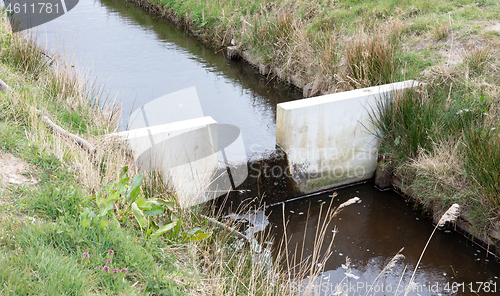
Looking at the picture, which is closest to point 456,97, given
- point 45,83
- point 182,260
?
point 182,260

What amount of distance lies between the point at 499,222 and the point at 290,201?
201cm

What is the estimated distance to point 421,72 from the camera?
5.28m

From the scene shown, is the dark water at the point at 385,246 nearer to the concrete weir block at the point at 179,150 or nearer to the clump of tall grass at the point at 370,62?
the concrete weir block at the point at 179,150

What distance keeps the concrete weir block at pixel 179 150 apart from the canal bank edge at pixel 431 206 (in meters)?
2.02

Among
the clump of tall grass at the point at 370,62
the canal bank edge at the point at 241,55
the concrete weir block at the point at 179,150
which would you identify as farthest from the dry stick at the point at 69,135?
the canal bank edge at the point at 241,55

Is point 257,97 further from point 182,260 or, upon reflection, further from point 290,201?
point 182,260

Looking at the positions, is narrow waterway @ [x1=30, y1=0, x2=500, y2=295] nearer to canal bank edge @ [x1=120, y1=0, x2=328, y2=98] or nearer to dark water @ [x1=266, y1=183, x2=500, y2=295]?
dark water @ [x1=266, y1=183, x2=500, y2=295]

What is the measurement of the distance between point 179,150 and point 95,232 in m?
1.71

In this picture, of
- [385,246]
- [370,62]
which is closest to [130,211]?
[385,246]

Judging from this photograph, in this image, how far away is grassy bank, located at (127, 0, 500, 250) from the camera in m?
3.63

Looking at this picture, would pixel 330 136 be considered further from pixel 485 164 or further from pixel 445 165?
pixel 485 164

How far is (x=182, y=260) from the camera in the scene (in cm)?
242

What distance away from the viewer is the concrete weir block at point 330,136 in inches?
166

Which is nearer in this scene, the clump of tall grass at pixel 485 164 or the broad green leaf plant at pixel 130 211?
the broad green leaf plant at pixel 130 211
